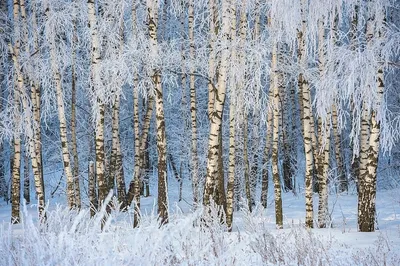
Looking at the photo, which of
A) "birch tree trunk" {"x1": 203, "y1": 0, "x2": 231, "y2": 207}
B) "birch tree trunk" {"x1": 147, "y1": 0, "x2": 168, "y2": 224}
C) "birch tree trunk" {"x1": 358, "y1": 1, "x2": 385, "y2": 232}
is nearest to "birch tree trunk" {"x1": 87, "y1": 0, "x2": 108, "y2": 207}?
"birch tree trunk" {"x1": 147, "y1": 0, "x2": 168, "y2": 224}

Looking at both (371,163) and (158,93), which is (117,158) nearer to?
(158,93)

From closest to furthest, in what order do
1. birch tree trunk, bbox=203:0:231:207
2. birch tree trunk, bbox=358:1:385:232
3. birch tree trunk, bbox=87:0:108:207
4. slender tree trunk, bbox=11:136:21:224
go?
birch tree trunk, bbox=358:1:385:232 < birch tree trunk, bbox=203:0:231:207 < birch tree trunk, bbox=87:0:108:207 < slender tree trunk, bbox=11:136:21:224

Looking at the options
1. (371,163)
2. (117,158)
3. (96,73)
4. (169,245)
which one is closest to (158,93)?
(96,73)

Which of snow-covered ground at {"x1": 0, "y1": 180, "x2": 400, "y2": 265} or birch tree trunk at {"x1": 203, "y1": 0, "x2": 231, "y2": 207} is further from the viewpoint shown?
birch tree trunk at {"x1": 203, "y1": 0, "x2": 231, "y2": 207}

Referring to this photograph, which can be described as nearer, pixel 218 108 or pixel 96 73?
pixel 218 108

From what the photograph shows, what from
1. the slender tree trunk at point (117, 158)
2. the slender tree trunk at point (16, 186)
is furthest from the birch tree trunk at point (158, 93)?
the slender tree trunk at point (16, 186)

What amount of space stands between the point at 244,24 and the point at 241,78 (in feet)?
6.46

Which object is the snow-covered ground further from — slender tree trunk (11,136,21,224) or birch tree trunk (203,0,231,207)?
slender tree trunk (11,136,21,224)

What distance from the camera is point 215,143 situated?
29.3 ft

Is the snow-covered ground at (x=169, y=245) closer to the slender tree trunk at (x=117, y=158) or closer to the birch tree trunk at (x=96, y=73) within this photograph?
the birch tree trunk at (x=96, y=73)

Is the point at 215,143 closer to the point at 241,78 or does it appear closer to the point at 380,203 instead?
the point at 241,78

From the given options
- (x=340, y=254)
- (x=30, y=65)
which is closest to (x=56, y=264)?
(x=340, y=254)

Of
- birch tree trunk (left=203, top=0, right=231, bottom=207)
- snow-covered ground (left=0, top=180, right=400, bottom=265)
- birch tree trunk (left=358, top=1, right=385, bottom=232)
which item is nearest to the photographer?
snow-covered ground (left=0, top=180, right=400, bottom=265)

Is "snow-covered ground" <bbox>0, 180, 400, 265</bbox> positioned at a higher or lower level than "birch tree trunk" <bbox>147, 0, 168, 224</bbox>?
lower
